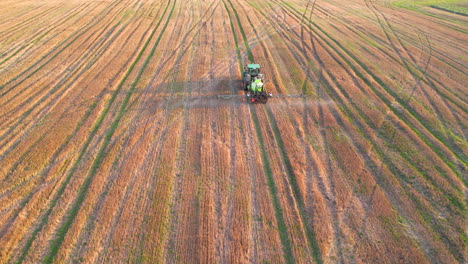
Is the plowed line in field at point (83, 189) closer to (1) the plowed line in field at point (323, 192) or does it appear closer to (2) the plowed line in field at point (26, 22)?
(1) the plowed line in field at point (323, 192)

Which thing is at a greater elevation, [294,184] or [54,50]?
[54,50]

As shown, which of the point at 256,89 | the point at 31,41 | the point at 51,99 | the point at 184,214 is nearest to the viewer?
the point at 184,214

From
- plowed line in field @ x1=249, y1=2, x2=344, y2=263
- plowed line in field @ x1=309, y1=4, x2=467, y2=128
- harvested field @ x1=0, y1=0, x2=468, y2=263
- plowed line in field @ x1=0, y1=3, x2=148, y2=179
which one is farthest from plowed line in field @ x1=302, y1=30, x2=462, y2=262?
plowed line in field @ x1=0, y1=3, x2=148, y2=179

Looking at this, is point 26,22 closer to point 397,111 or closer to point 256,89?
point 256,89

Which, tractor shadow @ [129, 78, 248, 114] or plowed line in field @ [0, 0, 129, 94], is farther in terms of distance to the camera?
plowed line in field @ [0, 0, 129, 94]

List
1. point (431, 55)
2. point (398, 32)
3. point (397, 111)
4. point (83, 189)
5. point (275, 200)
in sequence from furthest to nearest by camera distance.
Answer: point (398, 32), point (431, 55), point (397, 111), point (83, 189), point (275, 200)

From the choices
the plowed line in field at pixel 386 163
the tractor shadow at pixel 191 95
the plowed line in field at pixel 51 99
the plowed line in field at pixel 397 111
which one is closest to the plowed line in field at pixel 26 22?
the plowed line in field at pixel 51 99

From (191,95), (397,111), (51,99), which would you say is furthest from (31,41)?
(397,111)

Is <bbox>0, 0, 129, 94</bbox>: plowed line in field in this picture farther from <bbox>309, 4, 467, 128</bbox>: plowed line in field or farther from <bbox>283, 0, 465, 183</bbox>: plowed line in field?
<bbox>309, 4, 467, 128</bbox>: plowed line in field
